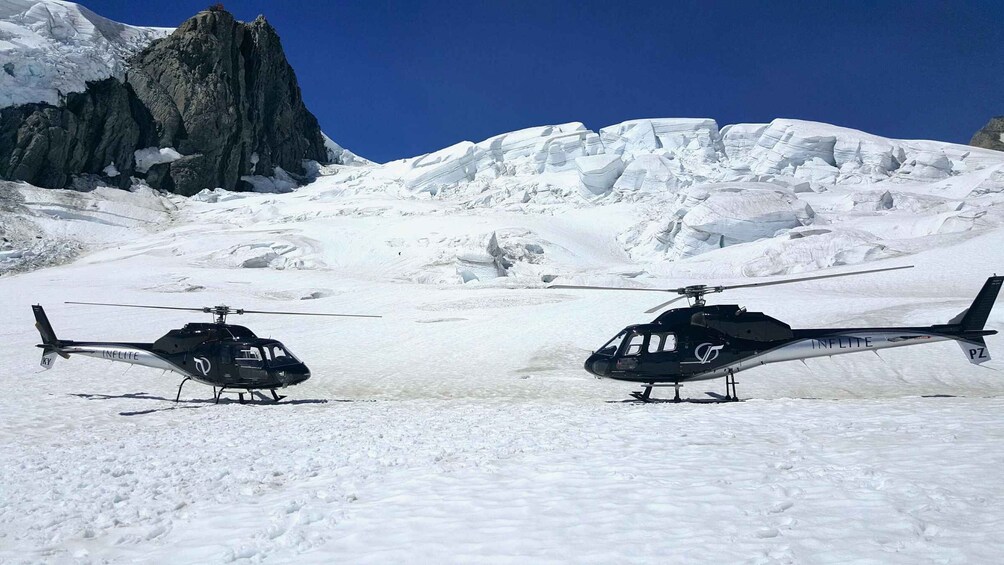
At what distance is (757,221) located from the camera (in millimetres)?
30531

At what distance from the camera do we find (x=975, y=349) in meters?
9.85

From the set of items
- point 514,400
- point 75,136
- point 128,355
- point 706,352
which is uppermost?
point 75,136

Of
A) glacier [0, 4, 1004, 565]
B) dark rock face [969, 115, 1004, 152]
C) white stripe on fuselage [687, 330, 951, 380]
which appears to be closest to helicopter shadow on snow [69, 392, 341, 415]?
glacier [0, 4, 1004, 565]

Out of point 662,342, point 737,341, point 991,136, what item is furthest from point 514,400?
point 991,136

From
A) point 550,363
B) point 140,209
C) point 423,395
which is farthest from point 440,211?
point 423,395

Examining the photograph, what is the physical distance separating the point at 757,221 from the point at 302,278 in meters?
22.1

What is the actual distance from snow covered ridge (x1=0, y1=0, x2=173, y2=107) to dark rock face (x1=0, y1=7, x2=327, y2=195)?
47.3 inches

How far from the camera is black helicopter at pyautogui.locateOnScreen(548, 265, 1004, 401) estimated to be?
9.74 meters

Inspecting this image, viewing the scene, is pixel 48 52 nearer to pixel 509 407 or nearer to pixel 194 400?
pixel 194 400

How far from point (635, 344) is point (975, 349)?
5387 mm

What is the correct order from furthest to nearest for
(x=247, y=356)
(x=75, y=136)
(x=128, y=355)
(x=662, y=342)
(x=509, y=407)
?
(x=75, y=136) < (x=128, y=355) < (x=247, y=356) < (x=662, y=342) < (x=509, y=407)

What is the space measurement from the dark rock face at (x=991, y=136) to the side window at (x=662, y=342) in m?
76.4

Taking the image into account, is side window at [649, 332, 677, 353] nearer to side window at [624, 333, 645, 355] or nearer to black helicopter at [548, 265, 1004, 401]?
black helicopter at [548, 265, 1004, 401]

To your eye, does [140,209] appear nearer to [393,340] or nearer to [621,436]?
[393,340]
